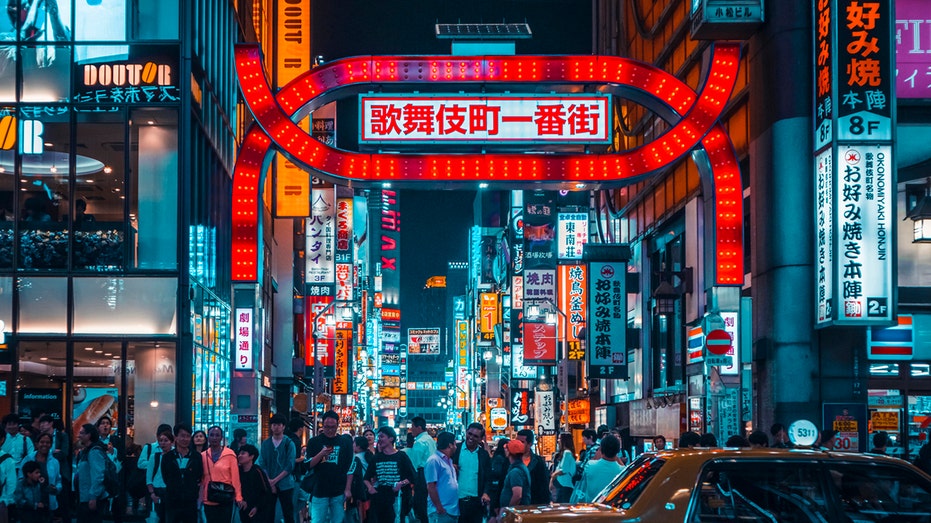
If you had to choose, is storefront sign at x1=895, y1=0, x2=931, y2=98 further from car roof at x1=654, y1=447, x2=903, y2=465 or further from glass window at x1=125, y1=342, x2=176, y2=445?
glass window at x1=125, y1=342, x2=176, y2=445

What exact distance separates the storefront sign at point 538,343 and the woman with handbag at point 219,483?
33.7 metres

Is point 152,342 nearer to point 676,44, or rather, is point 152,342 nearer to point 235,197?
point 235,197

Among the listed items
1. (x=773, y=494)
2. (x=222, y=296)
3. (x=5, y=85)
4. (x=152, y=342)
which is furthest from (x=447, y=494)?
(x=222, y=296)

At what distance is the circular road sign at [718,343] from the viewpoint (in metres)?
19.1

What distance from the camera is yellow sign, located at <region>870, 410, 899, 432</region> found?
2273 centimetres

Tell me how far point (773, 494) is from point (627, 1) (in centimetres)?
3267

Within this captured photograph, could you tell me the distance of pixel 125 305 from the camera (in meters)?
25.8

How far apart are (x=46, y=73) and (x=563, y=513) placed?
64.8ft

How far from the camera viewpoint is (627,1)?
3997 cm

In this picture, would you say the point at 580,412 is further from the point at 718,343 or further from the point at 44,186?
the point at 718,343

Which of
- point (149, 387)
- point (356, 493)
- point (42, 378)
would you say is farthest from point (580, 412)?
point (356, 493)

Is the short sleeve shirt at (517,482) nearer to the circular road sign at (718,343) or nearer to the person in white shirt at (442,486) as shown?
the person in white shirt at (442,486)

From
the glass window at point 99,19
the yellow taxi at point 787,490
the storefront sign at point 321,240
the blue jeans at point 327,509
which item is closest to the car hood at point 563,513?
the yellow taxi at point 787,490

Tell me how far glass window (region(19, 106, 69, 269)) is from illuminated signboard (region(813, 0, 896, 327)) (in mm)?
15544
